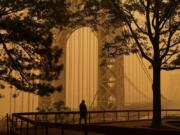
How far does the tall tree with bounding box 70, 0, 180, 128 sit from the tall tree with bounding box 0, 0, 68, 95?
379cm

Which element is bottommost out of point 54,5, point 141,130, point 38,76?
point 141,130

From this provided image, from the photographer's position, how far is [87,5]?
21.2m

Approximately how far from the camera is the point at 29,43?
16.5 m

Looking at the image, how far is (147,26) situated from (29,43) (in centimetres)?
734

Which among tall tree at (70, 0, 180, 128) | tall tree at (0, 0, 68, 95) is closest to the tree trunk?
tall tree at (70, 0, 180, 128)

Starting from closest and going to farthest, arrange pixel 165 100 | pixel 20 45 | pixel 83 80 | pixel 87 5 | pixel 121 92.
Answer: pixel 20 45
pixel 87 5
pixel 121 92
pixel 83 80
pixel 165 100

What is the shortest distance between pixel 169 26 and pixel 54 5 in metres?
7.58

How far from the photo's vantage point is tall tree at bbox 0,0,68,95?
1603 cm

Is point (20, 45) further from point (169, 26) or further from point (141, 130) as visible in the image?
point (141, 130)

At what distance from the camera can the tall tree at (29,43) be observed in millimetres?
16031

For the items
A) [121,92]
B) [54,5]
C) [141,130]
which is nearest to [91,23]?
[54,5]

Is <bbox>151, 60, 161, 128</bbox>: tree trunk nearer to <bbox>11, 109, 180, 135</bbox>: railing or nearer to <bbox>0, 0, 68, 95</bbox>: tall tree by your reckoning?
<bbox>11, 109, 180, 135</bbox>: railing

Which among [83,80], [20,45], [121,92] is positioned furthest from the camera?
[83,80]

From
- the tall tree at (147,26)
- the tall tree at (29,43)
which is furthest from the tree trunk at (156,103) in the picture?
the tall tree at (29,43)
